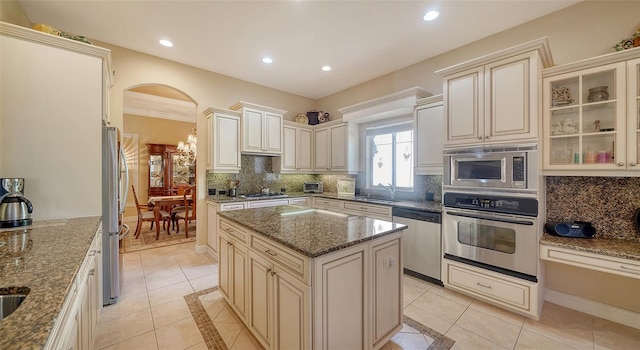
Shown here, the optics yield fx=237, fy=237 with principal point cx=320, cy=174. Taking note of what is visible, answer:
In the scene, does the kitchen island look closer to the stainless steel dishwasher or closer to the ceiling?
the stainless steel dishwasher

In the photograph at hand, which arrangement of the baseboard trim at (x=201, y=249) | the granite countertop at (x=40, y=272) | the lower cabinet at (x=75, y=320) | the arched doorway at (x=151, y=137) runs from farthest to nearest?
the arched doorway at (x=151, y=137), the baseboard trim at (x=201, y=249), the lower cabinet at (x=75, y=320), the granite countertop at (x=40, y=272)

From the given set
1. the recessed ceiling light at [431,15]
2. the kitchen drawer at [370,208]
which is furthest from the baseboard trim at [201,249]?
the recessed ceiling light at [431,15]

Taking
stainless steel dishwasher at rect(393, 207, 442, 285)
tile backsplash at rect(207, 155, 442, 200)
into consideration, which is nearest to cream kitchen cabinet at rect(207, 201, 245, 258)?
tile backsplash at rect(207, 155, 442, 200)

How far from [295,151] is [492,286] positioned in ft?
12.2

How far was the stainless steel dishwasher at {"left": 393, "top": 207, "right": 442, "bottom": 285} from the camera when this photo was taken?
9.15 feet

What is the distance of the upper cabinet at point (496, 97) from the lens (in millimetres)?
2131

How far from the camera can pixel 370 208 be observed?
3551mm

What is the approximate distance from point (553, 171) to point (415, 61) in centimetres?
234

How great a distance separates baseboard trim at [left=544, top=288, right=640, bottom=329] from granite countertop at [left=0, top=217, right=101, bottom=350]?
3.76 metres

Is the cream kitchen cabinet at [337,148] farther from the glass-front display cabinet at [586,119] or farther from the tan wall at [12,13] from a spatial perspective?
the tan wall at [12,13]

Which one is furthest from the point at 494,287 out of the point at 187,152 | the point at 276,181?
the point at 187,152

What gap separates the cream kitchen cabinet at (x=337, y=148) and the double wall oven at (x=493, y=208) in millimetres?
1955

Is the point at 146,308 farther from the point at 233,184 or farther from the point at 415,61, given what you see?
the point at 415,61

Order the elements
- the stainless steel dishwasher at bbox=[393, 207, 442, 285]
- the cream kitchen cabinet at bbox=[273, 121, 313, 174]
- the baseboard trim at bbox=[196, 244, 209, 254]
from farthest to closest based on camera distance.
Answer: the cream kitchen cabinet at bbox=[273, 121, 313, 174] → the baseboard trim at bbox=[196, 244, 209, 254] → the stainless steel dishwasher at bbox=[393, 207, 442, 285]
